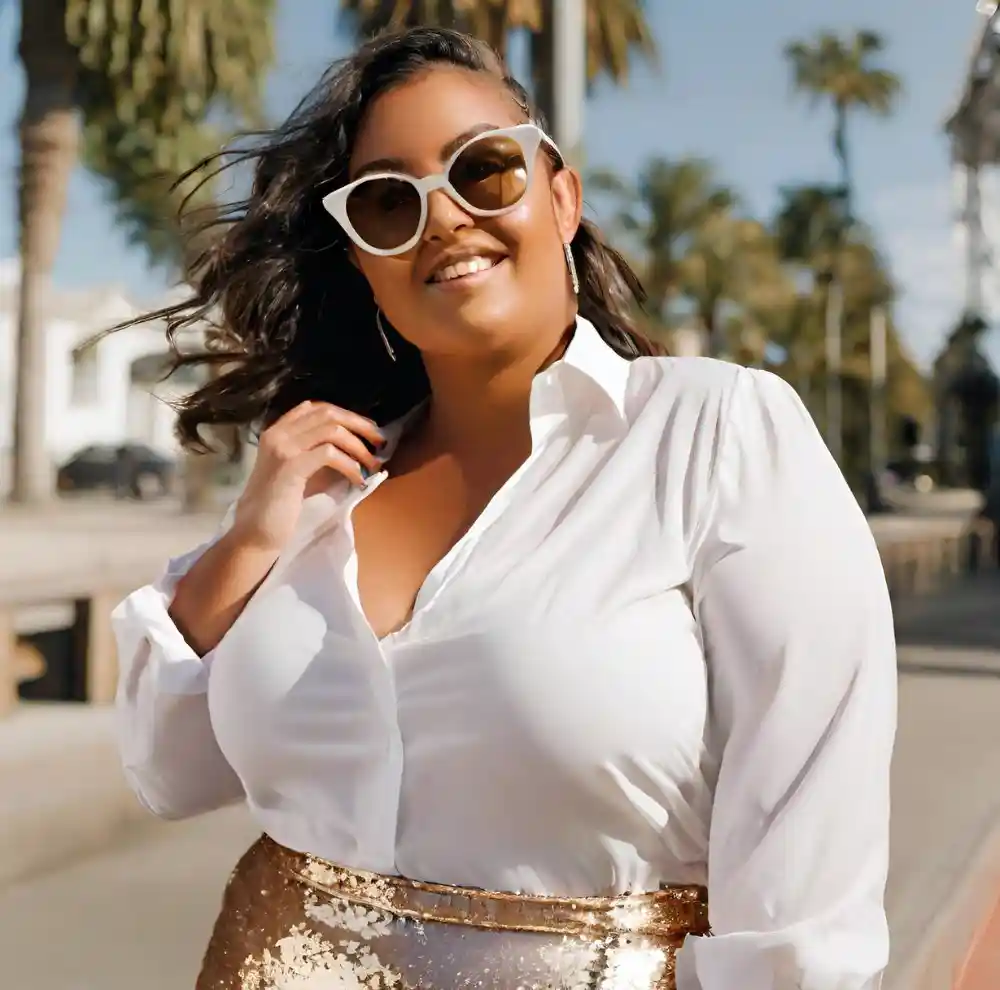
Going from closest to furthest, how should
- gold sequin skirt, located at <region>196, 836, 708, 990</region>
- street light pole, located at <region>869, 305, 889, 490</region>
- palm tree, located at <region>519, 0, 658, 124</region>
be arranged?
gold sequin skirt, located at <region>196, 836, 708, 990</region>, palm tree, located at <region>519, 0, 658, 124</region>, street light pole, located at <region>869, 305, 889, 490</region>

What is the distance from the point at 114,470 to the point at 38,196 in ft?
56.8

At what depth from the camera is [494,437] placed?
170 centimetres

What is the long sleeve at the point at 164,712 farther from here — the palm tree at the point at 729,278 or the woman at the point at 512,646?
the palm tree at the point at 729,278

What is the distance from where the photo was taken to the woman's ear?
1.72m

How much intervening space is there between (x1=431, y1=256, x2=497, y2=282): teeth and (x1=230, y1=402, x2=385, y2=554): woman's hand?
27cm

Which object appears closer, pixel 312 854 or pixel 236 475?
pixel 312 854

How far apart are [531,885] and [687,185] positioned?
127 ft

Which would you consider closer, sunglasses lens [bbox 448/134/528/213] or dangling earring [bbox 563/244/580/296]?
sunglasses lens [bbox 448/134/528/213]

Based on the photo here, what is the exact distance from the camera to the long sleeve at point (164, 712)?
1.67 m

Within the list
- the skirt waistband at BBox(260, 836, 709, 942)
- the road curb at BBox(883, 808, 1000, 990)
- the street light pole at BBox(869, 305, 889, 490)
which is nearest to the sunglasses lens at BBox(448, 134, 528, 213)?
the skirt waistband at BBox(260, 836, 709, 942)

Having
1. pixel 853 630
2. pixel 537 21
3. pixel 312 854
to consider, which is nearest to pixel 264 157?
pixel 312 854

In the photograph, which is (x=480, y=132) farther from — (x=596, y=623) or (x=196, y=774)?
(x=196, y=774)

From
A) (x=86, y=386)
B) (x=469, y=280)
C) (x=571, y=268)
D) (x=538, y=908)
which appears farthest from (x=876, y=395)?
(x=538, y=908)

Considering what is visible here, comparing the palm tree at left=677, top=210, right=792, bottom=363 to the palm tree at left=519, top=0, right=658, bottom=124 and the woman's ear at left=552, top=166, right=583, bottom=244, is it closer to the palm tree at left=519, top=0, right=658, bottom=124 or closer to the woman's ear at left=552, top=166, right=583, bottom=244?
the palm tree at left=519, top=0, right=658, bottom=124
